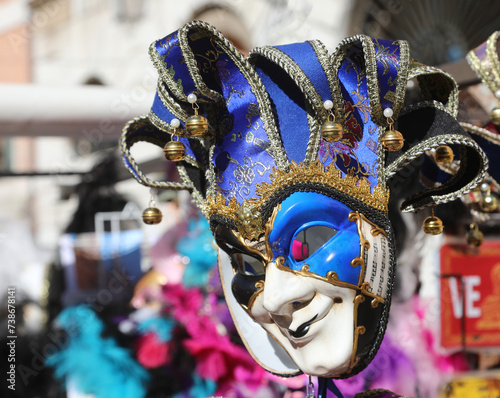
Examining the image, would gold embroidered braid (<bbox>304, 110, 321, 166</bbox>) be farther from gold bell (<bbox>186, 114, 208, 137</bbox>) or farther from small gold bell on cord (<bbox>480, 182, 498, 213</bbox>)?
small gold bell on cord (<bbox>480, 182, 498, 213</bbox>)

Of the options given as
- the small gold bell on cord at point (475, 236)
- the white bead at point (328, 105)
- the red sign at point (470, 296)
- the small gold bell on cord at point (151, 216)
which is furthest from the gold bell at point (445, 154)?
the red sign at point (470, 296)

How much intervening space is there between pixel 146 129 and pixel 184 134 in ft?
0.54

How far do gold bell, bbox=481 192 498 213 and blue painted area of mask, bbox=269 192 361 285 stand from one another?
470mm

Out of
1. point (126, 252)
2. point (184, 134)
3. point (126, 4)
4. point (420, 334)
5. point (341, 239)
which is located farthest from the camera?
point (126, 4)

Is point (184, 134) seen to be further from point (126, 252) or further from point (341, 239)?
point (126, 252)

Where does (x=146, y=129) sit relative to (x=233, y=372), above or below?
above

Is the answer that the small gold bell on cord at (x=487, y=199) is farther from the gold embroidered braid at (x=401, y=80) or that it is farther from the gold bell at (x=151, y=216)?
the gold bell at (x=151, y=216)

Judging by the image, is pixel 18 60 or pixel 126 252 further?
pixel 18 60

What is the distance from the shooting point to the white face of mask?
0.91 m

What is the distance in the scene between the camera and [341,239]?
911 millimetres

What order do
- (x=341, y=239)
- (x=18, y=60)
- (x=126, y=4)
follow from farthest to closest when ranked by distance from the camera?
(x=18, y=60)
(x=126, y=4)
(x=341, y=239)

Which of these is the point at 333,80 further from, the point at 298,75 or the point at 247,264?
the point at 247,264

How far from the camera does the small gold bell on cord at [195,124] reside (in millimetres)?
939

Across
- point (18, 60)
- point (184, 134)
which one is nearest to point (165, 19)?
point (18, 60)
